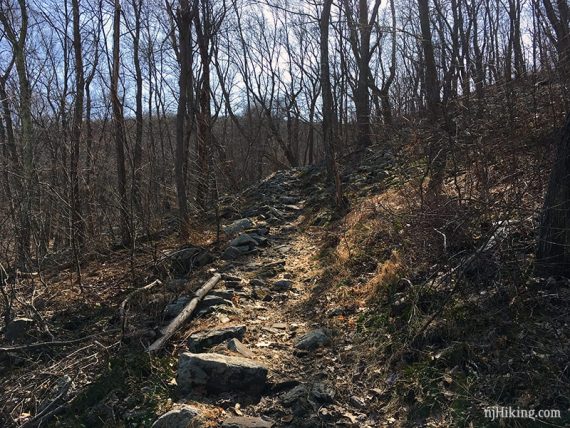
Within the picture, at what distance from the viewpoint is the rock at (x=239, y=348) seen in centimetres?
493

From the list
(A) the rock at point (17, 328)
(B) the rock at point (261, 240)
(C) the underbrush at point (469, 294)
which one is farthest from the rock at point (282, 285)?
(A) the rock at point (17, 328)

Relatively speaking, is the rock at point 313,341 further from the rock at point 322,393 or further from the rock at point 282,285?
the rock at point 282,285

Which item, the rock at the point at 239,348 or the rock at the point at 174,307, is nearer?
the rock at the point at 239,348

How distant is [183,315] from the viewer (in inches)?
231

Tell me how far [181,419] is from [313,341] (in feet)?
5.32

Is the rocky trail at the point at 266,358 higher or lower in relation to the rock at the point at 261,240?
lower

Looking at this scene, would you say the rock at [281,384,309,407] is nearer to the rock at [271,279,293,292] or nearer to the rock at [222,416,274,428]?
the rock at [222,416,274,428]

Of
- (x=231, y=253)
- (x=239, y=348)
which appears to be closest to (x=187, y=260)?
(x=231, y=253)

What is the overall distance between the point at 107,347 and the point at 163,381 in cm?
114

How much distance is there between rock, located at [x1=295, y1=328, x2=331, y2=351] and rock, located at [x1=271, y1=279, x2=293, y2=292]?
1.69 m

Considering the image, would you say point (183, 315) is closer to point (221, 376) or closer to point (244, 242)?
point (221, 376)

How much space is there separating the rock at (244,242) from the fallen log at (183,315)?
1.78m

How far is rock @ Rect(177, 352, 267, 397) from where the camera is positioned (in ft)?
14.6

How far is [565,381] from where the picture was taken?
334 cm
